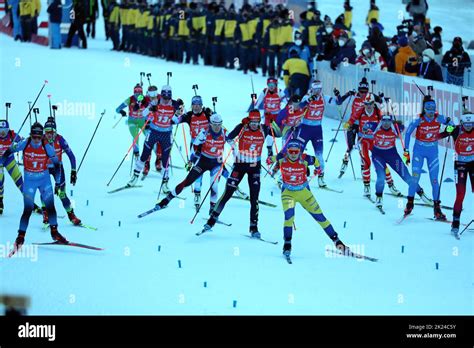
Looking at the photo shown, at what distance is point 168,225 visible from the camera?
18.1 metres

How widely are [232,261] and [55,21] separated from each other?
986 inches

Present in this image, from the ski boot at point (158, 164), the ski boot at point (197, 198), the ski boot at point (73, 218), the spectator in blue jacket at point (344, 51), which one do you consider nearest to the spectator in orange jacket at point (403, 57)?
the spectator in blue jacket at point (344, 51)

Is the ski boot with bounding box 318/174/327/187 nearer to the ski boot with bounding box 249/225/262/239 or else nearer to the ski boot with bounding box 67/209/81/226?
the ski boot with bounding box 249/225/262/239

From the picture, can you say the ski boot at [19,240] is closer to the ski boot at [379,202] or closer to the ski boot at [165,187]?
the ski boot at [165,187]

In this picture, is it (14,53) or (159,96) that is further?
(14,53)

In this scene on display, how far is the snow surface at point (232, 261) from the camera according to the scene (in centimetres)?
1387

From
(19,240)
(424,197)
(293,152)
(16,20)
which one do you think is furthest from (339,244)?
(16,20)

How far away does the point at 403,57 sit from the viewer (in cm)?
2625

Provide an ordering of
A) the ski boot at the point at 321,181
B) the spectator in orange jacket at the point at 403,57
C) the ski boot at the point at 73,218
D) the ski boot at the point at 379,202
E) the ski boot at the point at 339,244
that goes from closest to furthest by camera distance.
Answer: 1. the ski boot at the point at 339,244
2. the ski boot at the point at 73,218
3. the ski boot at the point at 379,202
4. the ski boot at the point at 321,181
5. the spectator in orange jacket at the point at 403,57

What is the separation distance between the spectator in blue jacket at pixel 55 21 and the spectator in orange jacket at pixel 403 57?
53.5 ft
